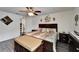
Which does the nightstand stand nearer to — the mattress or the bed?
the bed

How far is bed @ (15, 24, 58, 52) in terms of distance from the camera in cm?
114

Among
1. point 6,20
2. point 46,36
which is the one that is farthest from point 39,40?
point 6,20

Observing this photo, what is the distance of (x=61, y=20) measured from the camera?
45.3 inches

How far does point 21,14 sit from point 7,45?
1.82ft

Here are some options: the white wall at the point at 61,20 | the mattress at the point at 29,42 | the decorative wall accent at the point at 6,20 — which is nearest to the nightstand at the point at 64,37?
the white wall at the point at 61,20

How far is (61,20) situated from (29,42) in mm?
603

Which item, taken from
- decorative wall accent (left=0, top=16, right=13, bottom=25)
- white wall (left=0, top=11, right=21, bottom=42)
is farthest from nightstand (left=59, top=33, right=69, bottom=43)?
decorative wall accent (left=0, top=16, right=13, bottom=25)

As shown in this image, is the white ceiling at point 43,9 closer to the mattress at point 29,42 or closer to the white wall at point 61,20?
the white wall at point 61,20

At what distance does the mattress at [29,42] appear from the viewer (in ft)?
3.78

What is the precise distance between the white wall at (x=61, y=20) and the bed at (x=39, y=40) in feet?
0.25

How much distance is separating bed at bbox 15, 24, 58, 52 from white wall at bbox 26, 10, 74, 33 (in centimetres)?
7

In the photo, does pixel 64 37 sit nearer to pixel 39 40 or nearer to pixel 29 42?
pixel 39 40
